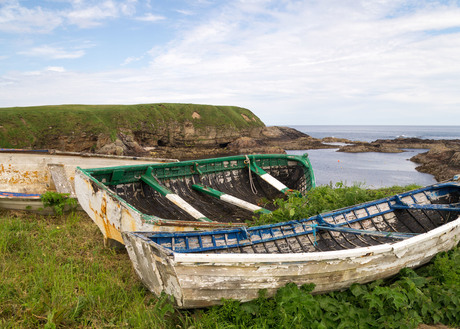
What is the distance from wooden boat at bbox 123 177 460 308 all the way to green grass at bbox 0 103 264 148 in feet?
99.0

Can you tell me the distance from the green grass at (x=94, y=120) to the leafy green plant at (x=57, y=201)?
24.5 m

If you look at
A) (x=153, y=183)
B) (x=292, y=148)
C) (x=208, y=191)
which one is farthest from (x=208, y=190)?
(x=292, y=148)

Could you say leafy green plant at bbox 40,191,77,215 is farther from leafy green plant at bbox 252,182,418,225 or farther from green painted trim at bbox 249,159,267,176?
green painted trim at bbox 249,159,267,176

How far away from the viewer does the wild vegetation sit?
3797 millimetres

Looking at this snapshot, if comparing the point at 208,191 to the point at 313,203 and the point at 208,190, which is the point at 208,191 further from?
the point at 313,203

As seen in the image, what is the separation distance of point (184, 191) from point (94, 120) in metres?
30.2

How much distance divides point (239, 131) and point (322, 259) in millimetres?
44421

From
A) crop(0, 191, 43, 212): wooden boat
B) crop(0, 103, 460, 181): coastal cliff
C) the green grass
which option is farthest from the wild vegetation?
the green grass

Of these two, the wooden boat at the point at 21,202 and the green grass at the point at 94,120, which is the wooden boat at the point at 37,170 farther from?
the green grass at the point at 94,120

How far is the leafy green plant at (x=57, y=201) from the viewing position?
8117 millimetres

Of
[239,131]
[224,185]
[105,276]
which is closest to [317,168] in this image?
[239,131]

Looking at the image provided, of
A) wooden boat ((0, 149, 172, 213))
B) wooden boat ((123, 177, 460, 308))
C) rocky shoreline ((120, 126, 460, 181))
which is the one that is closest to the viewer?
wooden boat ((123, 177, 460, 308))

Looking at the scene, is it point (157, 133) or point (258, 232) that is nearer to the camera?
point (258, 232)

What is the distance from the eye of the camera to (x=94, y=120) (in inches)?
1374
